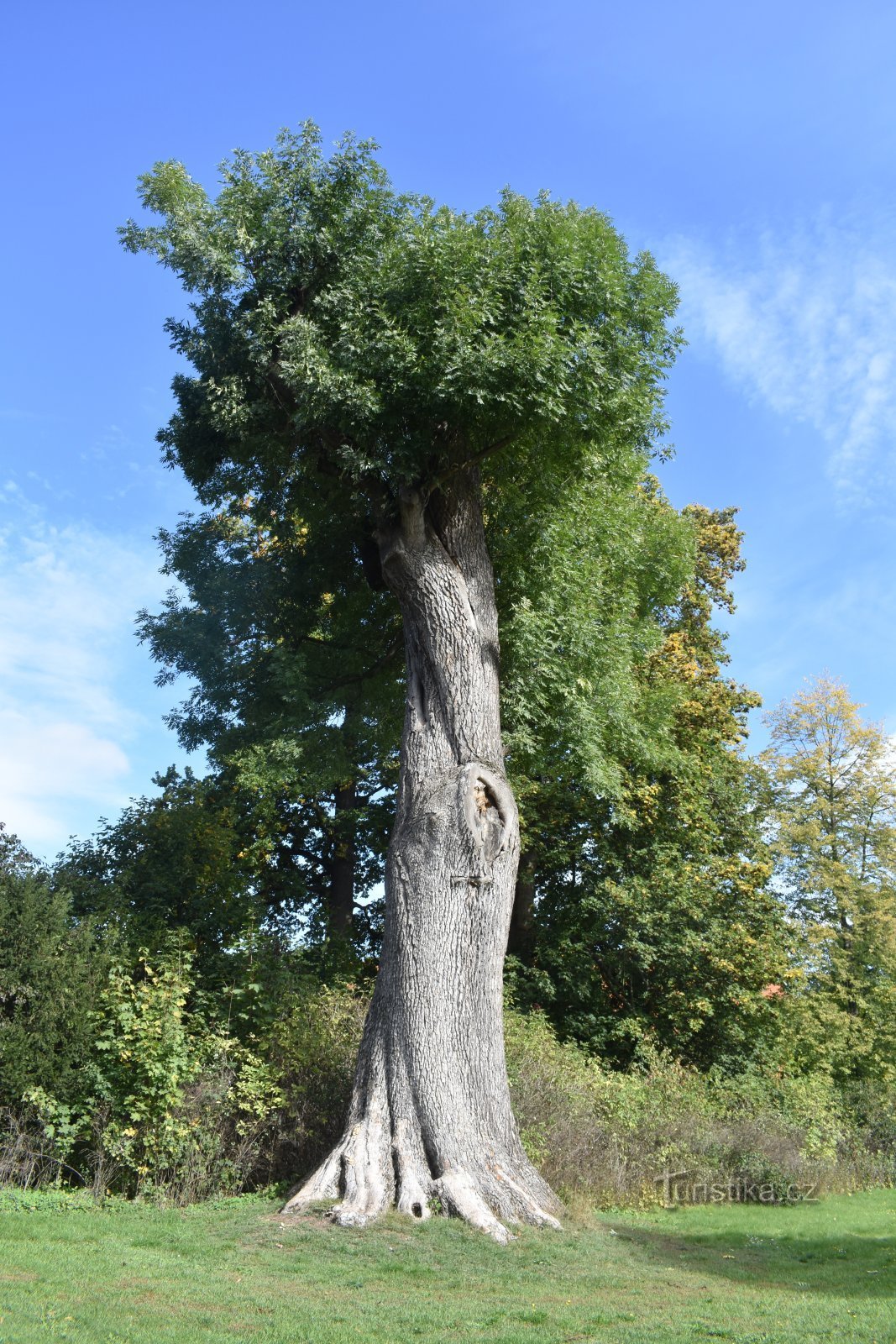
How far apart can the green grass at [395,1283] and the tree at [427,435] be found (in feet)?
2.19

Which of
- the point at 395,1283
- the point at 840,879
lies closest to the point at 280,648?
the point at 395,1283

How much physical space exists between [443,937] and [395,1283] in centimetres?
339

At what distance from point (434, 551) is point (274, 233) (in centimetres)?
470

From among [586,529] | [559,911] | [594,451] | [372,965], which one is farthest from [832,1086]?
[594,451]

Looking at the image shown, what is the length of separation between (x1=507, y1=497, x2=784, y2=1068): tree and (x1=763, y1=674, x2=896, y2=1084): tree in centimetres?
396

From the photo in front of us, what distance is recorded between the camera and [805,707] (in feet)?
102

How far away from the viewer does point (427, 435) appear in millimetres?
11727

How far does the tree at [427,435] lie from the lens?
31.4 ft

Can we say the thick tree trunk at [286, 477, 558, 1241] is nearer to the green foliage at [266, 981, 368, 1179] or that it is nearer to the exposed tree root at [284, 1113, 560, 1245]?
the exposed tree root at [284, 1113, 560, 1245]

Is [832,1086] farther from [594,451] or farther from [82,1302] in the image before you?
[82,1302]

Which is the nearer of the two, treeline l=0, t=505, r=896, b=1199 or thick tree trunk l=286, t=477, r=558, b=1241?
thick tree trunk l=286, t=477, r=558, b=1241

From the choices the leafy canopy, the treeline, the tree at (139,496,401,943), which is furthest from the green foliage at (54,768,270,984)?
the leafy canopy

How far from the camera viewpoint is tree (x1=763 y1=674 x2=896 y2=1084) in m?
23.5

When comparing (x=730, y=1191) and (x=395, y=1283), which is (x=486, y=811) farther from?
(x=730, y=1191)
